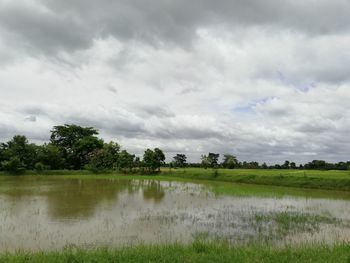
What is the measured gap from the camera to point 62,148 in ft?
238

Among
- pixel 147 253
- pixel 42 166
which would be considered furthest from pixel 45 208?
pixel 42 166

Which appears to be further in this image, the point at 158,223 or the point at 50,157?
the point at 50,157

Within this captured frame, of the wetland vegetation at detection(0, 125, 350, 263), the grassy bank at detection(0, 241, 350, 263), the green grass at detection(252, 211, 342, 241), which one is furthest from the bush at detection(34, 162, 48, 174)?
the grassy bank at detection(0, 241, 350, 263)

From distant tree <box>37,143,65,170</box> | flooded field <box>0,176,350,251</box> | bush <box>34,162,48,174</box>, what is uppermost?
distant tree <box>37,143,65,170</box>

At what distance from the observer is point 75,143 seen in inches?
2837

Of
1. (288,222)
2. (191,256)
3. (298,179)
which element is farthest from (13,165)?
(191,256)

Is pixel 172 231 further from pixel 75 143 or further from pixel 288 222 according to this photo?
pixel 75 143

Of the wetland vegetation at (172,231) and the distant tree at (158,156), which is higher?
the distant tree at (158,156)

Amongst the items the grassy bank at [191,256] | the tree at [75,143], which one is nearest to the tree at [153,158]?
the tree at [75,143]

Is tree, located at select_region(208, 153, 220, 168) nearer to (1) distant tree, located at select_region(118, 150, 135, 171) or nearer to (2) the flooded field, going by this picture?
(1) distant tree, located at select_region(118, 150, 135, 171)

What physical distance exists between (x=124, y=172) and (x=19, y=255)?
58.5 meters

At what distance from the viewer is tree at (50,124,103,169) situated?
7150 centimetres

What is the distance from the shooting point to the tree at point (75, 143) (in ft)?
235

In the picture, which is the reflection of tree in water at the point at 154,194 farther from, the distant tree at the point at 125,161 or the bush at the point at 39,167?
the distant tree at the point at 125,161
